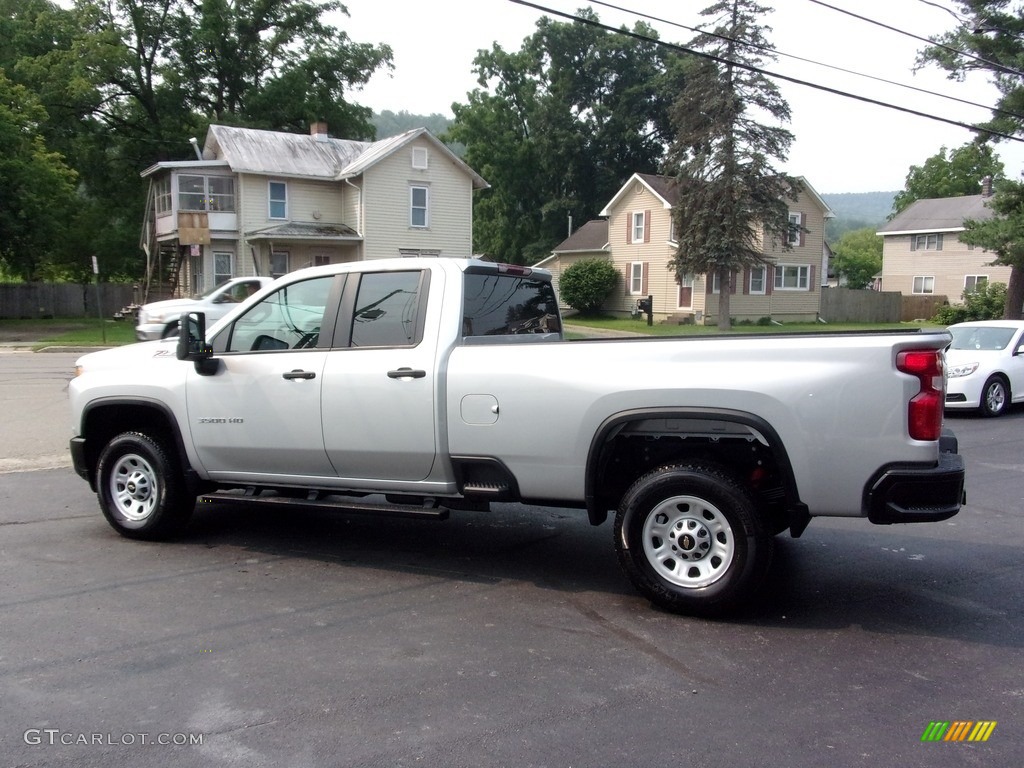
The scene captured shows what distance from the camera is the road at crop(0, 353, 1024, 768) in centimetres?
360

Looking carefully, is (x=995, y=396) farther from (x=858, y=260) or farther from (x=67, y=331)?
(x=858, y=260)

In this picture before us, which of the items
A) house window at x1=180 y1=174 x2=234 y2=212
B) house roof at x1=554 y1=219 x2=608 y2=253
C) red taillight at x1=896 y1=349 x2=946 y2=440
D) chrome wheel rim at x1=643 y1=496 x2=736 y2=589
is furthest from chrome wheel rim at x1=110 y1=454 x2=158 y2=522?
house roof at x1=554 y1=219 x2=608 y2=253

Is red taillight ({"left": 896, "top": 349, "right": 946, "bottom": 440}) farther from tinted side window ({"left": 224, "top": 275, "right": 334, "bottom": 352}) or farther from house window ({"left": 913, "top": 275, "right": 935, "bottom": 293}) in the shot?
house window ({"left": 913, "top": 275, "right": 935, "bottom": 293})

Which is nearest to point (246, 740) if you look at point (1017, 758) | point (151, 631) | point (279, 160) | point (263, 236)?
point (151, 631)

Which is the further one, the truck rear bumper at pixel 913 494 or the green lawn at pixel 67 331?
the green lawn at pixel 67 331

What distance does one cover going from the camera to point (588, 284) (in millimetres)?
46000

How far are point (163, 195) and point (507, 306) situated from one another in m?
36.5

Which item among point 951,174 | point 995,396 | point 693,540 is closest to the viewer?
point 693,540

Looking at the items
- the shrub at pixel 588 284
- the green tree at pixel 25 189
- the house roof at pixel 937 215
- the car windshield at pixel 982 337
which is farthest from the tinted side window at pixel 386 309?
the house roof at pixel 937 215

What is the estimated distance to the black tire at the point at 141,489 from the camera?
6383 millimetres

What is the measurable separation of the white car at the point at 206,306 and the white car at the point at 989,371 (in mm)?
12145

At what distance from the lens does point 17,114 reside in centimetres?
3450

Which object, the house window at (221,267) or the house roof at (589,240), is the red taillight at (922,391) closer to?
the house window at (221,267)

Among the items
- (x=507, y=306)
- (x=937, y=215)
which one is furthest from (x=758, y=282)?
(x=507, y=306)
